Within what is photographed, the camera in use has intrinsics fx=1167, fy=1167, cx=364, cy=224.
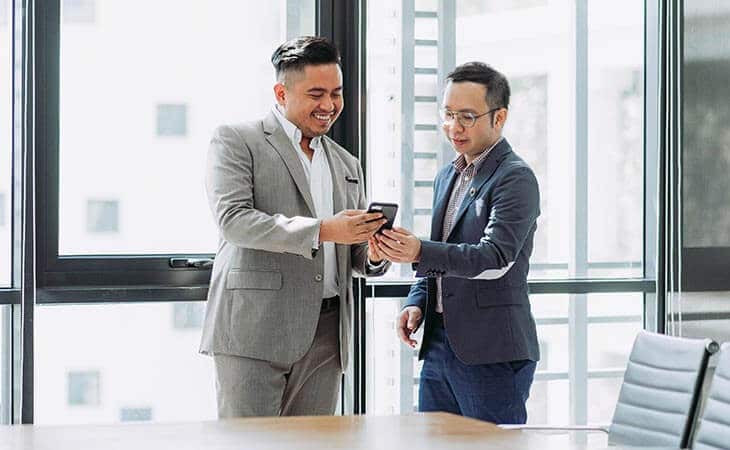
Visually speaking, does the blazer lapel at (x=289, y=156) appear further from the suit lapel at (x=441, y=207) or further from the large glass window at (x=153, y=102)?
the large glass window at (x=153, y=102)

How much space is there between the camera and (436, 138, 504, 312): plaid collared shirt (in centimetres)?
428

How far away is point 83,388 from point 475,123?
1947 mm

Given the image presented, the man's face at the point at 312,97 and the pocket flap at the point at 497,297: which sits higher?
the man's face at the point at 312,97

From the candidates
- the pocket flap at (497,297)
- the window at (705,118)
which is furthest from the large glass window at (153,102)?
the window at (705,118)

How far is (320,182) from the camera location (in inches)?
169

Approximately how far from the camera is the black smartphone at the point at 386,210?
4004mm

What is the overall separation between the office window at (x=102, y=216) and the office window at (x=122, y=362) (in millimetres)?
316

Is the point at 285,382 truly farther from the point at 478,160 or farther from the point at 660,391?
the point at 660,391

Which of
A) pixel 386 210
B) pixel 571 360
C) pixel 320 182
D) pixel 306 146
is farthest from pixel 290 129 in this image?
pixel 571 360

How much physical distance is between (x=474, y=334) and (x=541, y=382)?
136cm

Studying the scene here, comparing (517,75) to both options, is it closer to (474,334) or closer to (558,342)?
(558,342)

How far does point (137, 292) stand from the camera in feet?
15.7

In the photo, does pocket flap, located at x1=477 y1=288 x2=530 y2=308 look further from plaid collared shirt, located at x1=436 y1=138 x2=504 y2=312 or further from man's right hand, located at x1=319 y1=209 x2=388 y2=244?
man's right hand, located at x1=319 y1=209 x2=388 y2=244

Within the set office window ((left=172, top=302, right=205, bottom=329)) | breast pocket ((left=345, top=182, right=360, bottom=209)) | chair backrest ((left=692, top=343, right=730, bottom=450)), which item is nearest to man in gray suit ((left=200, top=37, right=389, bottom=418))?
breast pocket ((left=345, top=182, right=360, bottom=209))
